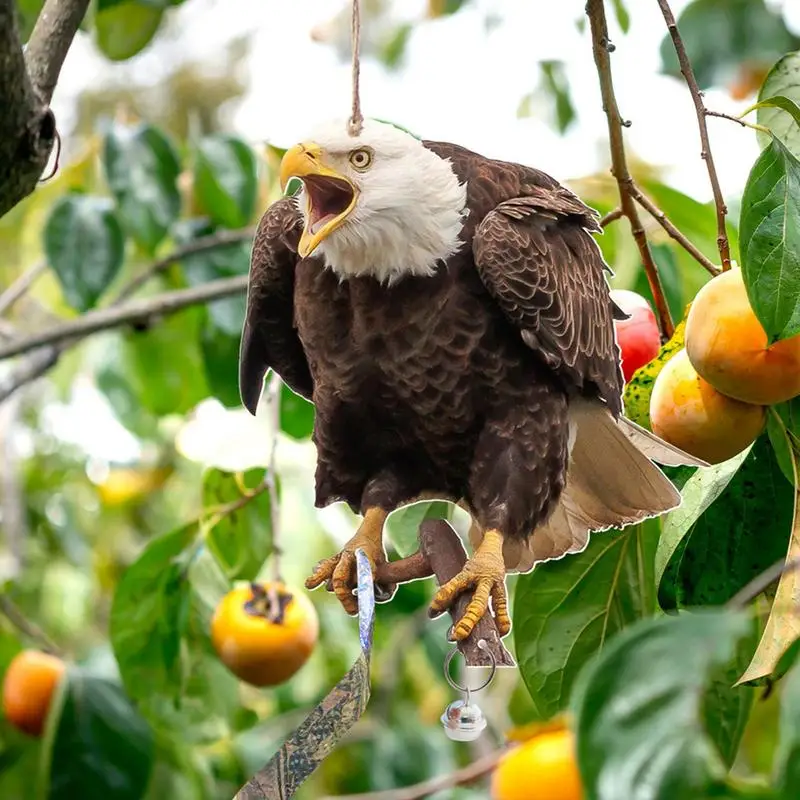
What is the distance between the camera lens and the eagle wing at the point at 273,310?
1089 mm

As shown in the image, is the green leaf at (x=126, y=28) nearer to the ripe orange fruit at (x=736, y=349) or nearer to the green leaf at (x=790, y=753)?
the ripe orange fruit at (x=736, y=349)

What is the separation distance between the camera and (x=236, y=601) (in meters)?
1.71

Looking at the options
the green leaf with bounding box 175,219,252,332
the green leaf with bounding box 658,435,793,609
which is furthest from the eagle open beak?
the green leaf with bounding box 175,219,252,332

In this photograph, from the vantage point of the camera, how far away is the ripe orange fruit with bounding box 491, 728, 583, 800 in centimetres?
73

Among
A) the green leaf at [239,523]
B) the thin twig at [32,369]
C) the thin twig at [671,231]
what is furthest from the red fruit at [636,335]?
the thin twig at [32,369]

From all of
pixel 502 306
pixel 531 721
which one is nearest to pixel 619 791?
pixel 502 306

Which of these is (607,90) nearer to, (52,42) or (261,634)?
(52,42)

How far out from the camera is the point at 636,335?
1.23 metres

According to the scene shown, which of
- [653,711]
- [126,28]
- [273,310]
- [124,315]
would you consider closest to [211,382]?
[124,315]

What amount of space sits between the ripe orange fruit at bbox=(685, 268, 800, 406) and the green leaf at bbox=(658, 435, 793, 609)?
20 cm

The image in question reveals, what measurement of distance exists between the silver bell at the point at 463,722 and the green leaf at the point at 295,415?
32.9 inches

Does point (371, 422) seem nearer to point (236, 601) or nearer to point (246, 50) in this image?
point (236, 601)

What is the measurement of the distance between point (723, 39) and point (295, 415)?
102 centimetres

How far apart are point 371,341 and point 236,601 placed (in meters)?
0.77
